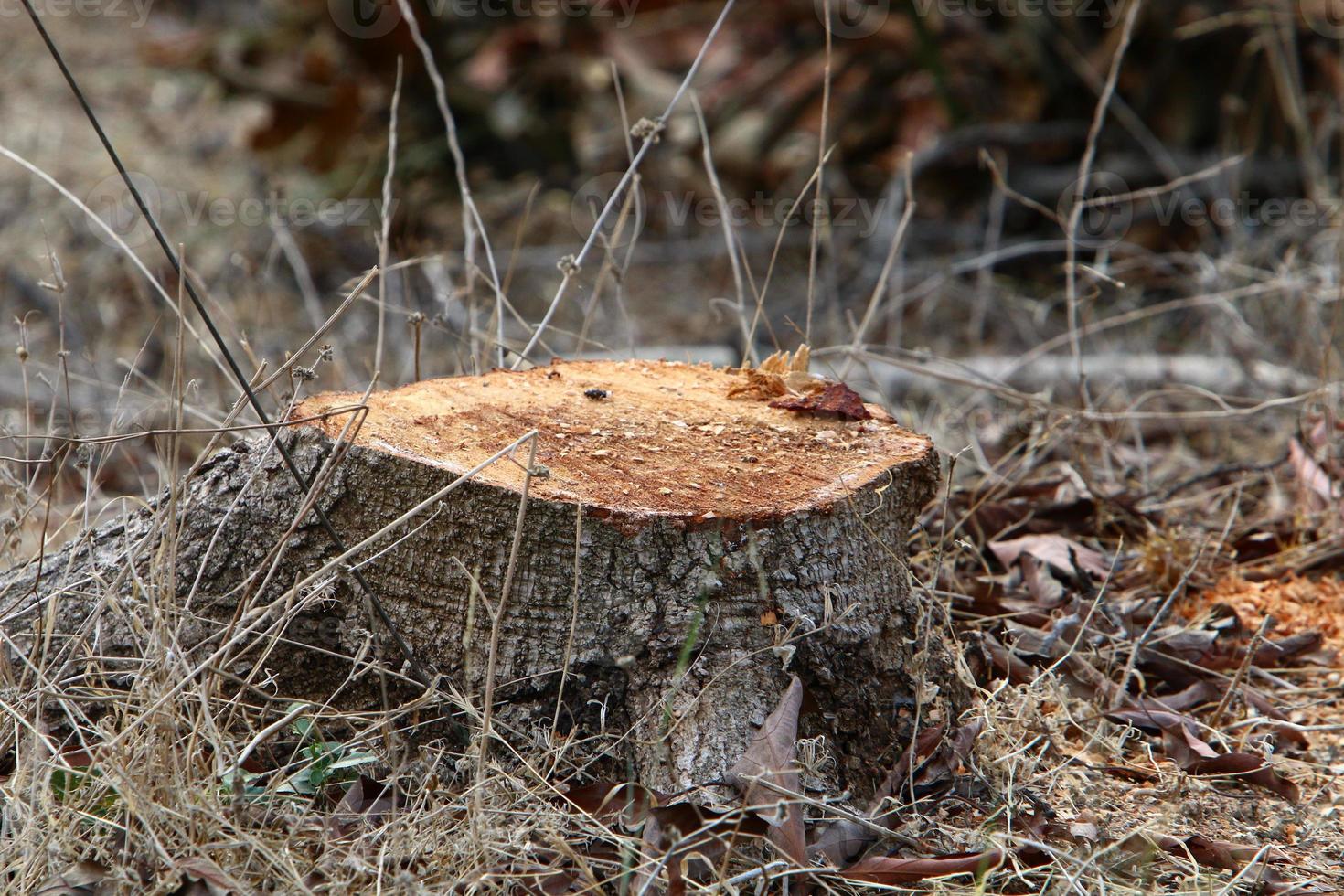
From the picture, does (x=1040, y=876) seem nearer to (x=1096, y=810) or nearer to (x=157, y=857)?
(x=1096, y=810)

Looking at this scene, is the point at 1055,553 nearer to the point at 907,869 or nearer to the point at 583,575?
the point at 907,869

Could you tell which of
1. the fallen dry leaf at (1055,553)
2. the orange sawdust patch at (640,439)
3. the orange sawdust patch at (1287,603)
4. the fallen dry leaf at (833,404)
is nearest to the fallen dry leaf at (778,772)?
the orange sawdust patch at (640,439)

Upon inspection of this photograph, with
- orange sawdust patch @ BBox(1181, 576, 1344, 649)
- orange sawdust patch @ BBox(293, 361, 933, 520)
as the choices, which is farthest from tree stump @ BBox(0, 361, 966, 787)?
orange sawdust patch @ BBox(1181, 576, 1344, 649)

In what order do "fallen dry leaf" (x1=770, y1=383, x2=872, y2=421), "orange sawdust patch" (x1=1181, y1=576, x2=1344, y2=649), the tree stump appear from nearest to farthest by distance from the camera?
the tree stump
"fallen dry leaf" (x1=770, y1=383, x2=872, y2=421)
"orange sawdust patch" (x1=1181, y1=576, x2=1344, y2=649)

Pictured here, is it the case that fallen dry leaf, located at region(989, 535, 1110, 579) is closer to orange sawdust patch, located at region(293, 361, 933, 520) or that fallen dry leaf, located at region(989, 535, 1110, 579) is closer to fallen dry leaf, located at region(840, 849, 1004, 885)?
orange sawdust patch, located at region(293, 361, 933, 520)

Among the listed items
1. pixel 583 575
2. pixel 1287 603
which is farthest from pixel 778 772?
pixel 1287 603

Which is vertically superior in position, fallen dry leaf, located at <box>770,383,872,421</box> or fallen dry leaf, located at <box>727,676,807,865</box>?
fallen dry leaf, located at <box>770,383,872,421</box>

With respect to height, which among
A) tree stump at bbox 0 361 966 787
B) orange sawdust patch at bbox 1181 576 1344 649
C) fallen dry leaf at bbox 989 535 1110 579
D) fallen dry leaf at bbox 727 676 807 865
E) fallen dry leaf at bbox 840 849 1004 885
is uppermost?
tree stump at bbox 0 361 966 787

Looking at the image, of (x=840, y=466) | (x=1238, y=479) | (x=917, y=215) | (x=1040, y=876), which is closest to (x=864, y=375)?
(x=1238, y=479)

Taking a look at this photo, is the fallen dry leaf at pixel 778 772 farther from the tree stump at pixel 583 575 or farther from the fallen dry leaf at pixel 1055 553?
the fallen dry leaf at pixel 1055 553
